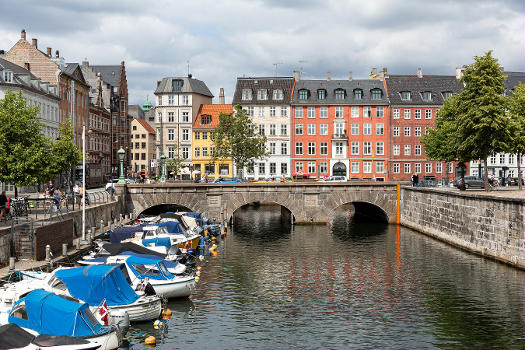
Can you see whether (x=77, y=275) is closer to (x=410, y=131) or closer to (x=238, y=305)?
(x=238, y=305)

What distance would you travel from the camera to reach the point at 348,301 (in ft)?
117

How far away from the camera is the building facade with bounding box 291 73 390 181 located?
358 feet

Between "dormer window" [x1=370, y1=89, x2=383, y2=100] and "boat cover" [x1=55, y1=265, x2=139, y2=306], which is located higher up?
"dormer window" [x1=370, y1=89, x2=383, y2=100]

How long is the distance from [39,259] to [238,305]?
48.1 feet

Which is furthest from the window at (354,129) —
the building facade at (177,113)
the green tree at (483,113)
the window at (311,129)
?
the green tree at (483,113)

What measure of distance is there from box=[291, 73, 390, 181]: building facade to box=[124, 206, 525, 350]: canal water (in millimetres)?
52223

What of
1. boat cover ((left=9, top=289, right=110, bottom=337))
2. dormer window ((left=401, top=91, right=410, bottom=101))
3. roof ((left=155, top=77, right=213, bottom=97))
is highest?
roof ((left=155, top=77, right=213, bottom=97))

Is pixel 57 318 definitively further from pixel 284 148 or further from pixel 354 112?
pixel 354 112

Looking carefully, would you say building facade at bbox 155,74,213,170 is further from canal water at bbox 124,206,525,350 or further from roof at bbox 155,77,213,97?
canal water at bbox 124,206,525,350

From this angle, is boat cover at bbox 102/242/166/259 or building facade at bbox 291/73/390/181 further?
building facade at bbox 291/73/390/181

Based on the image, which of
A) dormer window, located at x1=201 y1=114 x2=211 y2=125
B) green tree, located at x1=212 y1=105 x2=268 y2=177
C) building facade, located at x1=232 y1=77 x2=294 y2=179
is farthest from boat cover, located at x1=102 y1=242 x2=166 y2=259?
dormer window, located at x1=201 y1=114 x2=211 y2=125

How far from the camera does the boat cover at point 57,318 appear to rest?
78.4 feet

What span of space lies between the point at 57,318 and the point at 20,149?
28.8 metres

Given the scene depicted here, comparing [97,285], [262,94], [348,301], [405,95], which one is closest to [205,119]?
[262,94]
